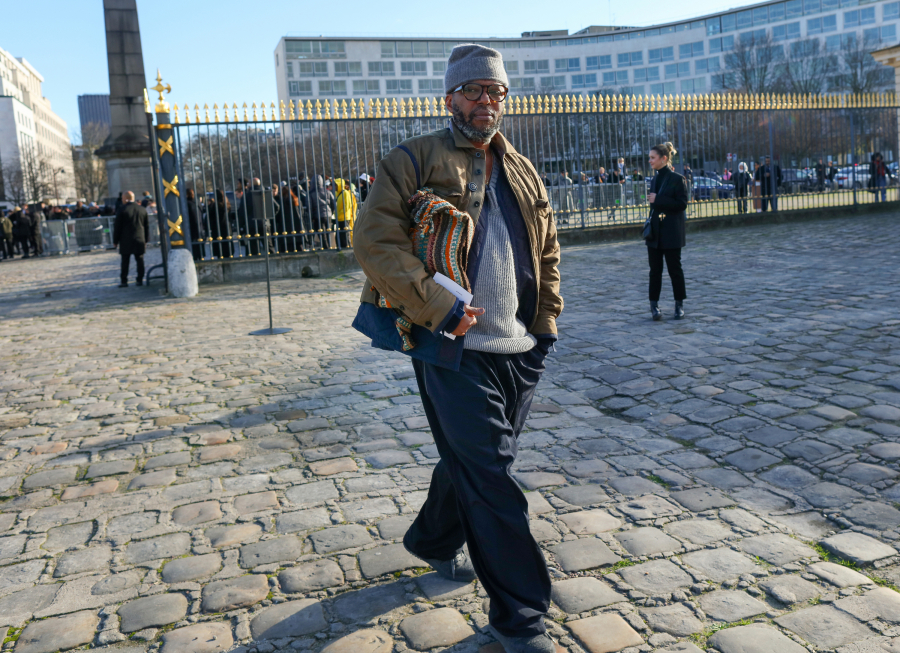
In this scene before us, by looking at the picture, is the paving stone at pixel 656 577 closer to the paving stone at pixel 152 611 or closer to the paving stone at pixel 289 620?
the paving stone at pixel 289 620

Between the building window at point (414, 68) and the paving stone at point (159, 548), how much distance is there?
107961mm

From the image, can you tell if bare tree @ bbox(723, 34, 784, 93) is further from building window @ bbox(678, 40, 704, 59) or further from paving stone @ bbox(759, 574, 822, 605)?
paving stone @ bbox(759, 574, 822, 605)

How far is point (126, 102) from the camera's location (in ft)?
72.0

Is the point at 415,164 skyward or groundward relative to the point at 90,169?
groundward

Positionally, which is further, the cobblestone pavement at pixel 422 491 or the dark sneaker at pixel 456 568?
the dark sneaker at pixel 456 568

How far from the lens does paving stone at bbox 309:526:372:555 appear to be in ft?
12.2

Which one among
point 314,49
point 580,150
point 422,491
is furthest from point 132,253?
point 314,49

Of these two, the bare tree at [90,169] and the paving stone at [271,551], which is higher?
the bare tree at [90,169]

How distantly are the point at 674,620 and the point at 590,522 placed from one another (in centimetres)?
90

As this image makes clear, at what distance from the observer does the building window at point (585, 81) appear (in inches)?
4237

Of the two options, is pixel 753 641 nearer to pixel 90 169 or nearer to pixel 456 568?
pixel 456 568

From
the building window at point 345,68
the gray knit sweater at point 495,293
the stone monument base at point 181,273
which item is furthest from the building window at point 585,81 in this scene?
the gray knit sweater at point 495,293

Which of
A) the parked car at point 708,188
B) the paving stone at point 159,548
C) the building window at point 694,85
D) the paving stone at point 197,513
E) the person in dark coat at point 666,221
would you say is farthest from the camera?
the building window at point 694,85

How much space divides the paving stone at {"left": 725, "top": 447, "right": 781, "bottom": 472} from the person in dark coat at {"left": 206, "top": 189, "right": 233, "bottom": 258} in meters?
11.5
